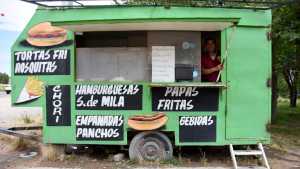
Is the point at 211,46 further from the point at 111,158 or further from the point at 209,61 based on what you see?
the point at 111,158

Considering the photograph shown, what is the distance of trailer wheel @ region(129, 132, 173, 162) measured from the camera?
7785 mm

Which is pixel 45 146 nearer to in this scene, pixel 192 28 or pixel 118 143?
pixel 118 143

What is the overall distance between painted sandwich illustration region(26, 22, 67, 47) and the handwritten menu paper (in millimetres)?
1941

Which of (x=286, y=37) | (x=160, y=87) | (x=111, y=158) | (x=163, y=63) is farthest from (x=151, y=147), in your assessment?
(x=286, y=37)

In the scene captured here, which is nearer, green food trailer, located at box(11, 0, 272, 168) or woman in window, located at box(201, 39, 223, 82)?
green food trailer, located at box(11, 0, 272, 168)

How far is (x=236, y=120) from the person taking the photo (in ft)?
25.6

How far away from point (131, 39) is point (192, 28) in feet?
4.84

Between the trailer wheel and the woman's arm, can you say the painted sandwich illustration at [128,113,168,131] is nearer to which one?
the trailer wheel

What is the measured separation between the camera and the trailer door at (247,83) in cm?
779

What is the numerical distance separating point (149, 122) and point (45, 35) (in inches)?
113

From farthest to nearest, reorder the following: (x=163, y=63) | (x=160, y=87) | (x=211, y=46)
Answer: (x=211, y=46)
(x=163, y=63)
(x=160, y=87)

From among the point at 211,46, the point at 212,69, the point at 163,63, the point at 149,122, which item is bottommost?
the point at 149,122

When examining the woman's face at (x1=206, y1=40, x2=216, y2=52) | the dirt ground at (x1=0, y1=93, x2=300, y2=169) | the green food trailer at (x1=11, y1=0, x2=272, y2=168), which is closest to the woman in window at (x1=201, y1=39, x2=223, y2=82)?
the woman's face at (x1=206, y1=40, x2=216, y2=52)

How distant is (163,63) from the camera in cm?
786
